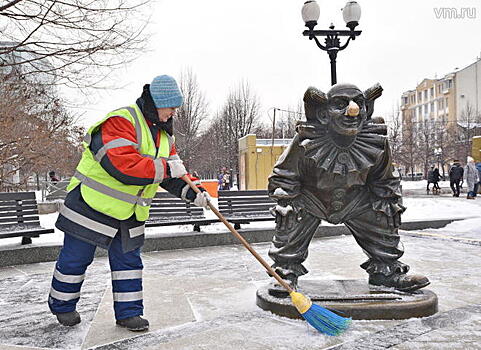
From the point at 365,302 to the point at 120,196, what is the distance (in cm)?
191

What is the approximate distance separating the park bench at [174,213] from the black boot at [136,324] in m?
4.04

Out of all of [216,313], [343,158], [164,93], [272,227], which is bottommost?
[216,313]

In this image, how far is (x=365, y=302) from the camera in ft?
12.4

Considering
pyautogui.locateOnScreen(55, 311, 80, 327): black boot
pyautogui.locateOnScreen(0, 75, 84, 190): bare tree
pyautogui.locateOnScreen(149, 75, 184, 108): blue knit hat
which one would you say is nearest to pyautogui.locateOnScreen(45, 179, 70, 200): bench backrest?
pyautogui.locateOnScreen(0, 75, 84, 190): bare tree

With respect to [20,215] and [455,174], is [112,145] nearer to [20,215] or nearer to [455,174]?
[20,215]

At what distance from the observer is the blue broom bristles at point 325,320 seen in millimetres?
3385

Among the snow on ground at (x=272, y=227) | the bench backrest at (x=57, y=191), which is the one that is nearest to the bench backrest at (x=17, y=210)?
the snow on ground at (x=272, y=227)

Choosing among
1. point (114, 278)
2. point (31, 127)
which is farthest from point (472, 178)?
point (114, 278)

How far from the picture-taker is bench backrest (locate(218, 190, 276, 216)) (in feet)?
27.7

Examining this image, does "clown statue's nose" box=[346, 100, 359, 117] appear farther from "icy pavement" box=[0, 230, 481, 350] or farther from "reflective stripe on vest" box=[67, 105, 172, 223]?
"icy pavement" box=[0, 230, 481, 350]

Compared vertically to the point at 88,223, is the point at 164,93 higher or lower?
higher

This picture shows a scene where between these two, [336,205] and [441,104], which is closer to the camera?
[336,205]

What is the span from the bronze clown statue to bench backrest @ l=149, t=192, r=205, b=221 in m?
4.03

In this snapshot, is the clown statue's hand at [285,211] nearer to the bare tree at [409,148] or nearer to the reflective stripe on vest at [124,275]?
the reflective stripe on vest at [124,275]
